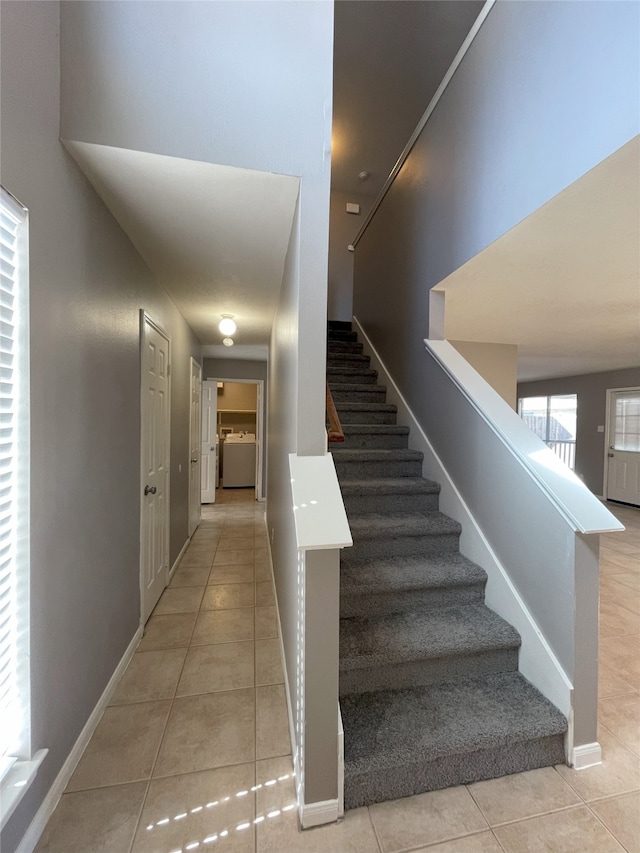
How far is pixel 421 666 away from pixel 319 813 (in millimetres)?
658

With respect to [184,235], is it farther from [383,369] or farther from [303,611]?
[383,369]

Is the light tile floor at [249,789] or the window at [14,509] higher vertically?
the window at [14,509]

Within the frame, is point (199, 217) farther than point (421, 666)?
Yes

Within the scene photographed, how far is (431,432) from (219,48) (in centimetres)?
235

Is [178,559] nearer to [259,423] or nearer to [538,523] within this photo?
[259,423]

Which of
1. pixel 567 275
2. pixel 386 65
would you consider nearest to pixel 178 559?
pixel 567 275

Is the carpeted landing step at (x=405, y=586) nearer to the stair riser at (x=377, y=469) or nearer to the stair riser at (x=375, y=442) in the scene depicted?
the stair riser at (x=377, y=469)

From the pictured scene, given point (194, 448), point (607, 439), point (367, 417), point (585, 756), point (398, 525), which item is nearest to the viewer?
point (585, 756)

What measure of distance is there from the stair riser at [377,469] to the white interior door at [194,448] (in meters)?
2.09

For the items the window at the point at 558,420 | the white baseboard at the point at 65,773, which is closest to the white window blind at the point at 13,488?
the white baseboard at the point at 65,773

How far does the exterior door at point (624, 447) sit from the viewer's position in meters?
5.71

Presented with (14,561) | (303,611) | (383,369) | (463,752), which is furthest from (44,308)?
(383,369)

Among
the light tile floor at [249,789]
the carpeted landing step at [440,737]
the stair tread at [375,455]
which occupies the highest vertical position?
the stair tread at [375,455]

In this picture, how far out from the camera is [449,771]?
4.38 ft
